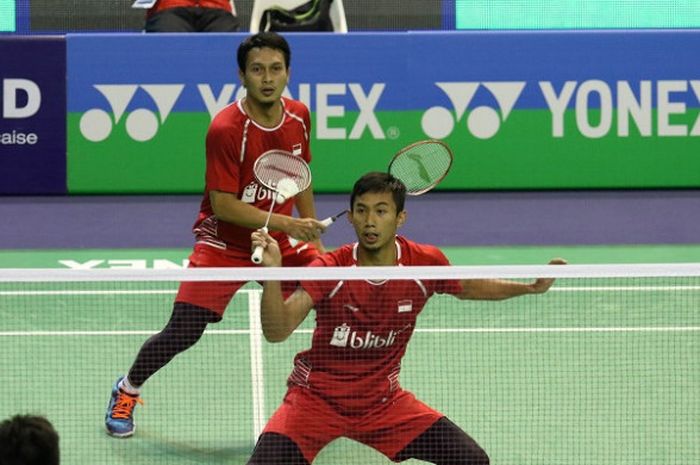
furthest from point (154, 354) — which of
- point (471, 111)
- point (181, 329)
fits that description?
point (471, 111)

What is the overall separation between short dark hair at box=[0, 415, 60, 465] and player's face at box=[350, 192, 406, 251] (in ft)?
A: 7.36

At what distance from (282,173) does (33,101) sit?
513 centimetres

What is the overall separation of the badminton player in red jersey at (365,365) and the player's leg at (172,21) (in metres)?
6.33

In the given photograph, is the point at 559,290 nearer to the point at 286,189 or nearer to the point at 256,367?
the point at 256,367

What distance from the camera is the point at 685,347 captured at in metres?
7.92

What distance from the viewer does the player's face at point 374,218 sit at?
546 cm

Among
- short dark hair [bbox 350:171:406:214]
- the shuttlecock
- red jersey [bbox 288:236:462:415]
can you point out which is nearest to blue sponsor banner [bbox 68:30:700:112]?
the shuttlecock

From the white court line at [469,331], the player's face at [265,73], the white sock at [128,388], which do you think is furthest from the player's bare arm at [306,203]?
the white court line at [469,331]

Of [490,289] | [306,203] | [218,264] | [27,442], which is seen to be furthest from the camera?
[306,203]

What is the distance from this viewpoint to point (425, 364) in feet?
25.1

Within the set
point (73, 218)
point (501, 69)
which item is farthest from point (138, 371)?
point (501, 69)

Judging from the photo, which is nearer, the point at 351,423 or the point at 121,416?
the point at 351,423

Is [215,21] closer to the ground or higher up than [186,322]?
higher up

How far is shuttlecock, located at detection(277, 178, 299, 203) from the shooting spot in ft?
21.1
